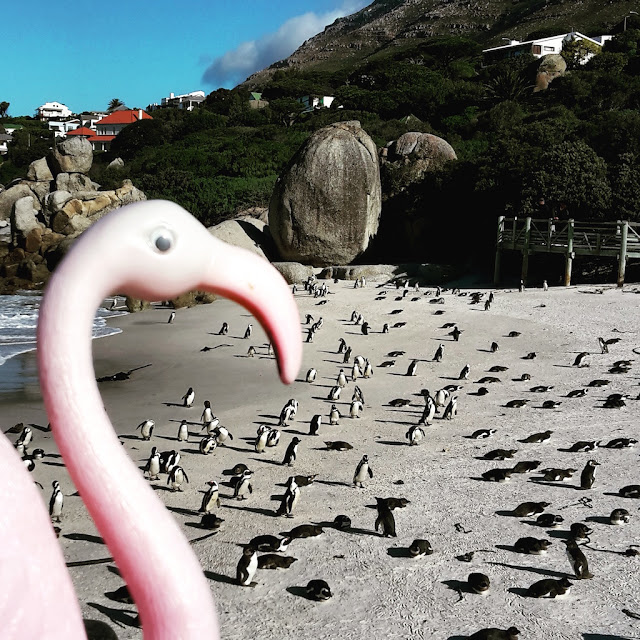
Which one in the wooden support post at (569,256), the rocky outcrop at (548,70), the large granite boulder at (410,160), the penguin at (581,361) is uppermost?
the rocky outcrop at (548,70)

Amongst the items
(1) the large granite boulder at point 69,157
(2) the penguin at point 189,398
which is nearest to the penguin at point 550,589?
(2) the penguin at point 189,398

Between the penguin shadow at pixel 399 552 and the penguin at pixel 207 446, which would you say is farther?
the penguin at pixel 207 446

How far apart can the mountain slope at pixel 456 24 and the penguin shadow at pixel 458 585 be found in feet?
283

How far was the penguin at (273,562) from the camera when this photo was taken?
8.59 metres

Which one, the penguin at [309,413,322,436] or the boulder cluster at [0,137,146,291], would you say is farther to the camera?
the boulder cluster at [0,137,146,291]

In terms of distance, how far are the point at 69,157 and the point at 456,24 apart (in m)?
83.7

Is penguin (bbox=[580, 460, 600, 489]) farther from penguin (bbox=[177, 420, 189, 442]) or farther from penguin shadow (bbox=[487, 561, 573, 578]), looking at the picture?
penguin (bbox=[177, 420, 189, 442])

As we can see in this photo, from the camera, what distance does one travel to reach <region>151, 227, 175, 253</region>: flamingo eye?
9.30ft

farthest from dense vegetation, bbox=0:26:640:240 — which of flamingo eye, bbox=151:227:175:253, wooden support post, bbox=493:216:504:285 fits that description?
flamingo eye, bbox=151:227:175:253

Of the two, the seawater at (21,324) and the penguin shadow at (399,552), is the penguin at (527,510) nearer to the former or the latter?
the penguin shadow at (399,552)

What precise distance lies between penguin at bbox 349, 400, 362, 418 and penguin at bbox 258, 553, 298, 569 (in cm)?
610

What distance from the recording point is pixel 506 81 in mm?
59906

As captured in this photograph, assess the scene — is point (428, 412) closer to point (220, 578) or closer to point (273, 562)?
point (273, 562)

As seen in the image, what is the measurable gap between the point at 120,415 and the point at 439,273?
1742 cm
